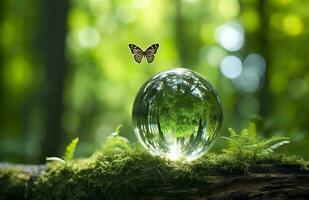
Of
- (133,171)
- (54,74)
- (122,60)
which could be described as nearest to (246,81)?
(122,60)

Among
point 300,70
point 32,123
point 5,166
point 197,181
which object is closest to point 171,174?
point 197,181

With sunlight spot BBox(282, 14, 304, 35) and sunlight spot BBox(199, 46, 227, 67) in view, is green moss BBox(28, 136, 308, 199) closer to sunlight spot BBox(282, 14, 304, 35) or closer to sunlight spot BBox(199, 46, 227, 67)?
sunlight spot BBox(282, 14, 304, 35)

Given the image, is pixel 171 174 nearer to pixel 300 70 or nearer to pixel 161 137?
pixel 161 137

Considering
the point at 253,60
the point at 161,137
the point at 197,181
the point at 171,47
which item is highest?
the point at 171,47

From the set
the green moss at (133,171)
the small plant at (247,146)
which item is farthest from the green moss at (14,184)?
the small plant at (247,146)

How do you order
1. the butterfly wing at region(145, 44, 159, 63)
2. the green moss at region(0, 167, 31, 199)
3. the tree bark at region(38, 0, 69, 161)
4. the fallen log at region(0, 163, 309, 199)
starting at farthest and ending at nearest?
the tree bark at region(38, 0, 69, 161), the green moss at region(0, 167, 31, 199), the butterfly wing at region(145, 44, 159, 63), the fallen log at region(0, 163, 309, 199)

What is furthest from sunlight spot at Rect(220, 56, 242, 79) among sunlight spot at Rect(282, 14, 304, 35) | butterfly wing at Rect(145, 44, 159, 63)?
butterfly wing at Rect(145, 44, 159, 63)
